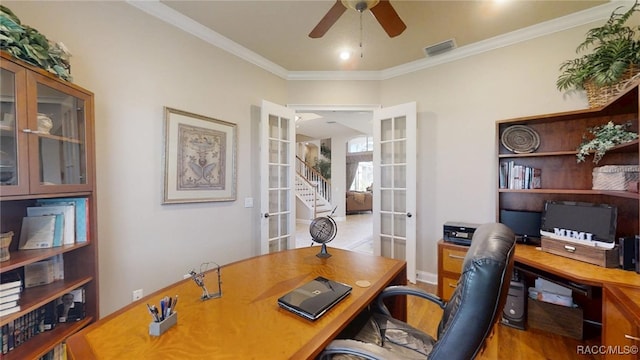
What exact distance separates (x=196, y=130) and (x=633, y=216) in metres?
3.81

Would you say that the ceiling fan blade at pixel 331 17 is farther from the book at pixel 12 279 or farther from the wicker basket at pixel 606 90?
the book at pixel 12 279

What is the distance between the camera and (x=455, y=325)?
2.68 ft

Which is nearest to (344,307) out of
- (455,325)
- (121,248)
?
(455,325)

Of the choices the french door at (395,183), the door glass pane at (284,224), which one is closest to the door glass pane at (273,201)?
the door glass pane at (284,224)

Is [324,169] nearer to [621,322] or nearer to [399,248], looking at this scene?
[399,248]

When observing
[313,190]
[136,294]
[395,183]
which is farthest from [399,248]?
[313,190]

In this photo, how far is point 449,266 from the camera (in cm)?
258

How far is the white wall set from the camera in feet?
6.34

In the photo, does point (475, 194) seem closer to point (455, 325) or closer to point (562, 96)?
point (562, 96)

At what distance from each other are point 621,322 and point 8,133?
324 cm

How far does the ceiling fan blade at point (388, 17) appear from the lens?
171 cm

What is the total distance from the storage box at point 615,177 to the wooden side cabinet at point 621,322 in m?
0.83

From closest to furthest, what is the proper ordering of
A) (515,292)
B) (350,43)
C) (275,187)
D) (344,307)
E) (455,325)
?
1. (455,325)
2. (344,307)
3. (515,292)
4. (350,43)
5. (275,187)

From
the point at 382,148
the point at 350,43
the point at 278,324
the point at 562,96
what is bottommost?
the point at 278,324
